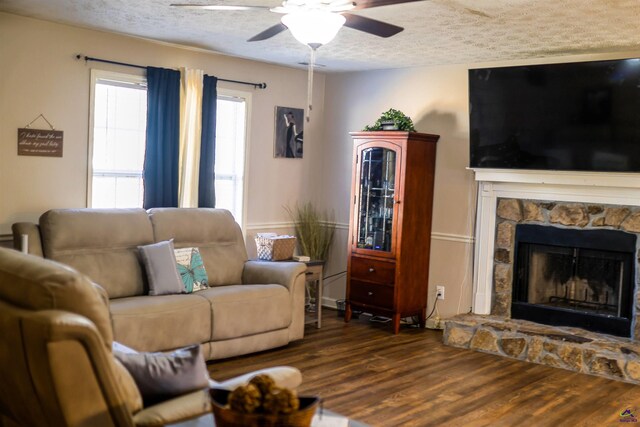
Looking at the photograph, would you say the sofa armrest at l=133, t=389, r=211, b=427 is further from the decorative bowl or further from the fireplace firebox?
the fireplace firebox

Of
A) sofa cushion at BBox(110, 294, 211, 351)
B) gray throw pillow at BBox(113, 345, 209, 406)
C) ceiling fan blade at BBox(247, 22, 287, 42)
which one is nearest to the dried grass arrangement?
sofa cushion at BBox(110, 294, 211, 351)

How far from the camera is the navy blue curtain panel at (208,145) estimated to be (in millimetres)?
6086

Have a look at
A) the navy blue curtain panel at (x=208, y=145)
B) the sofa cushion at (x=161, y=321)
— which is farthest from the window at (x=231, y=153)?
the sofa cushion at (x=161, y=321)

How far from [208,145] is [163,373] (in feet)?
12.5

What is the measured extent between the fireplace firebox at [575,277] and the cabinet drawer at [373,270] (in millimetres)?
1080

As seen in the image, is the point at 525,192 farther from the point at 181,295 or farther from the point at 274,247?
the point at 181,295

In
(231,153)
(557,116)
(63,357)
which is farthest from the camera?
(231,153)

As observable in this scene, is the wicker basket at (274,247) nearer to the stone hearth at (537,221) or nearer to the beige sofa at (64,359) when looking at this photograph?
the stone hearth at (537,221)

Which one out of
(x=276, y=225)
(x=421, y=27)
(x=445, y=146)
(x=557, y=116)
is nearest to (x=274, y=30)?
(x=421, y=27)

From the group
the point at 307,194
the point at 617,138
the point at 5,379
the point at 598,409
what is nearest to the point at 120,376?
the point at 5,379

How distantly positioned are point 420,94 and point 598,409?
3286mm

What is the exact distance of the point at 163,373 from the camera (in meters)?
2.51

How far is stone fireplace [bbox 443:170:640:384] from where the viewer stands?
17.7 feet

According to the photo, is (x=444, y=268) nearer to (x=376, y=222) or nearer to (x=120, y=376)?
(x=376, y=222)
